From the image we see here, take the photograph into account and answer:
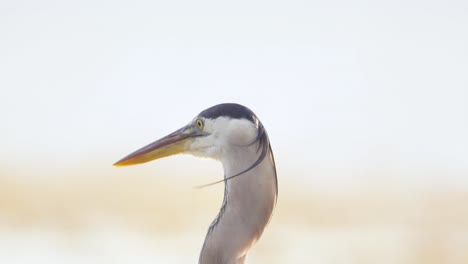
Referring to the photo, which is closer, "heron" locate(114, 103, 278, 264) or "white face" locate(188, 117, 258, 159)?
"heron" locate(114, 103, 278, 264)

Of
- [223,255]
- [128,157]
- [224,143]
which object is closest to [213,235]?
[223,255]

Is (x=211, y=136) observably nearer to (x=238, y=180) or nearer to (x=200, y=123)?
(x=200, y=123)

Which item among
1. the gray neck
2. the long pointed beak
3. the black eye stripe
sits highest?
the black eye stripe

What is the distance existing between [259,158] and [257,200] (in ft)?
0.58

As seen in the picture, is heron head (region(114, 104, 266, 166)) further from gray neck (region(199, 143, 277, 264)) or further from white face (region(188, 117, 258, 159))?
gray neck (region(199, 143, 277, 264))

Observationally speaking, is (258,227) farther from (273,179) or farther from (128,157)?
(128,157)

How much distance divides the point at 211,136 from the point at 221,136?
0.07 metres

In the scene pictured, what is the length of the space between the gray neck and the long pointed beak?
0.45m

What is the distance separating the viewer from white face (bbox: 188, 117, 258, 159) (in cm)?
527

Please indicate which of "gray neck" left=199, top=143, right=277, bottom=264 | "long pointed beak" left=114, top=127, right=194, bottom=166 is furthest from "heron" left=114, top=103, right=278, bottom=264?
"long pointed beak" left=114, top=127, right=194, bottom=166

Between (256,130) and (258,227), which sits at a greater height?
(256,130)

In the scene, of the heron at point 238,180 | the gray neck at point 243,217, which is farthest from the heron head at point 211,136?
the gray neck at point 243,217

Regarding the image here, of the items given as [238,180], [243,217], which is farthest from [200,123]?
[243,217]

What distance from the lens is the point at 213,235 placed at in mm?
5188
